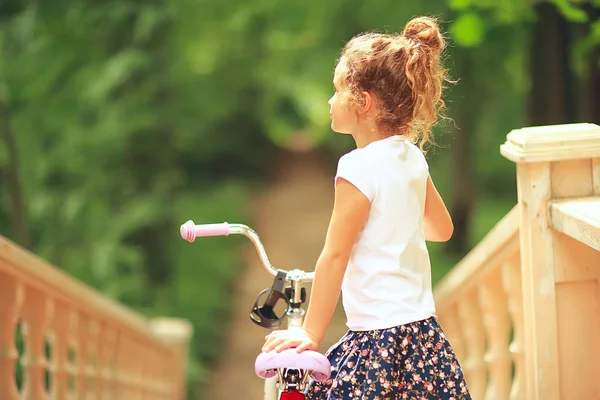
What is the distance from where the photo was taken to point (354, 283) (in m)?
2.23

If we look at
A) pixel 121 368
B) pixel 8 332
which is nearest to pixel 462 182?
pixel 121 368

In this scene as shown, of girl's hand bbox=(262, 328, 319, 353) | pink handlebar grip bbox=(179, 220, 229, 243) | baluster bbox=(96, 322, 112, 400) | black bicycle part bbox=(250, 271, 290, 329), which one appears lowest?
girl's hand bbox=(262, 328, 319, 353)

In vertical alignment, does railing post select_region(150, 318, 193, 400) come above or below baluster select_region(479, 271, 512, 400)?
above

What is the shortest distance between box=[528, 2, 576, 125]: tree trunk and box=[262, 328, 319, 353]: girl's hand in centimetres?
296

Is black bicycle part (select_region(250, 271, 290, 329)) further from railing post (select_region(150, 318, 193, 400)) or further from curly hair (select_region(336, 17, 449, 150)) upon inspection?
railing post (select_region(150, 318, 193, 400))

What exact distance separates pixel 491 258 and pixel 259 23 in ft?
25.4

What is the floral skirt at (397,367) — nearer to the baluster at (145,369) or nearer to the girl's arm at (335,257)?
the girl's arm at (335,257)

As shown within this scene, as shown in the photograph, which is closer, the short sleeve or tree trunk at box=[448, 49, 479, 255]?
the short sleeve

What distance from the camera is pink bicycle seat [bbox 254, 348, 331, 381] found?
2.07m

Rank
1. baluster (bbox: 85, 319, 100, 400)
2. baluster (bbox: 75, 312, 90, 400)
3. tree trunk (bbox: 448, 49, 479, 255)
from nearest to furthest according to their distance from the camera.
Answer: baluster (bbox: 75, 312, 90, 400) → baluster (bbox: 85, 319, 100, 400) → tree trunk (bbox: 448, 49, 479, 255)

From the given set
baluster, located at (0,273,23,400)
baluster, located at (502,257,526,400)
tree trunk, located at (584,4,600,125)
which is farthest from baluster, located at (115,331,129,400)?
tree trunk, located at (584,4,600,125)

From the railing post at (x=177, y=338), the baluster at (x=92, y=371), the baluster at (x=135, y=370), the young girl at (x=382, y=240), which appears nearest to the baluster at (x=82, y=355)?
the baluster at (x=92, y=371)

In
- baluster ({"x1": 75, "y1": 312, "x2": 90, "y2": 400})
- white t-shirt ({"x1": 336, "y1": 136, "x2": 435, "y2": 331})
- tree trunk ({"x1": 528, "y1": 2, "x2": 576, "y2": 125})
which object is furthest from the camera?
tree trunk ({"x1": 528, "y1": 2, "x2": 576, "y2": 125})

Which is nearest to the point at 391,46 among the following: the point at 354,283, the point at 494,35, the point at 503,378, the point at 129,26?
the point at 354,283
